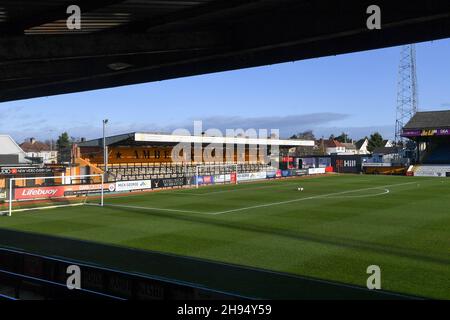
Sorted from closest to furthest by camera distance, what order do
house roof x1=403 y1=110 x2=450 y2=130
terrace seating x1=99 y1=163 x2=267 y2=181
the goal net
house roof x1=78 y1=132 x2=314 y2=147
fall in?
the goal net, house roof x1=78 y1=132 x2=314 y2=147, terrace seating x1=99 y1=163 x2=267 y2=181, house roof x1=403 y1=110 x2=450 y2=130

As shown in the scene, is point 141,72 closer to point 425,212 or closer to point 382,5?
point 382,5

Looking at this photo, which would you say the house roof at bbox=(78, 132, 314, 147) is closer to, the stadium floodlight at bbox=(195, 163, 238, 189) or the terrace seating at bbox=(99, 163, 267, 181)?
the terrace seating at bbox=(99, 163, 267, 181)

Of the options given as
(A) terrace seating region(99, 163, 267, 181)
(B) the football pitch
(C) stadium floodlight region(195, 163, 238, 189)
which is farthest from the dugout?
(B) the football pitch

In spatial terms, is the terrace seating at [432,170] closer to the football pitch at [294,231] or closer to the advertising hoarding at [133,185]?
the football pitch at [294,231]

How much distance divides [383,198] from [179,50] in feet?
72.0

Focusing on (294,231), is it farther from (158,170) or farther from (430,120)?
(430,120)

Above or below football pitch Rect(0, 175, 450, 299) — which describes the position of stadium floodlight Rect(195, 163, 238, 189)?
above

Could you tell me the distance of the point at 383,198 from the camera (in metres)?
28.2

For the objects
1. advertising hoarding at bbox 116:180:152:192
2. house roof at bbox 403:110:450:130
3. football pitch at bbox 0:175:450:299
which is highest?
house roof at bbox 403:110:450:130

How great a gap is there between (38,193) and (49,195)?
2.97 feet

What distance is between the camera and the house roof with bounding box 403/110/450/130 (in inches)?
2438

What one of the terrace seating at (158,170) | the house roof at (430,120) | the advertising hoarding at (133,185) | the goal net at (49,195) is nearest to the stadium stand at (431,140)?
the house roof at (430,120)

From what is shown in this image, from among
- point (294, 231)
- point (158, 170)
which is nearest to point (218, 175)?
point (158, 170)
